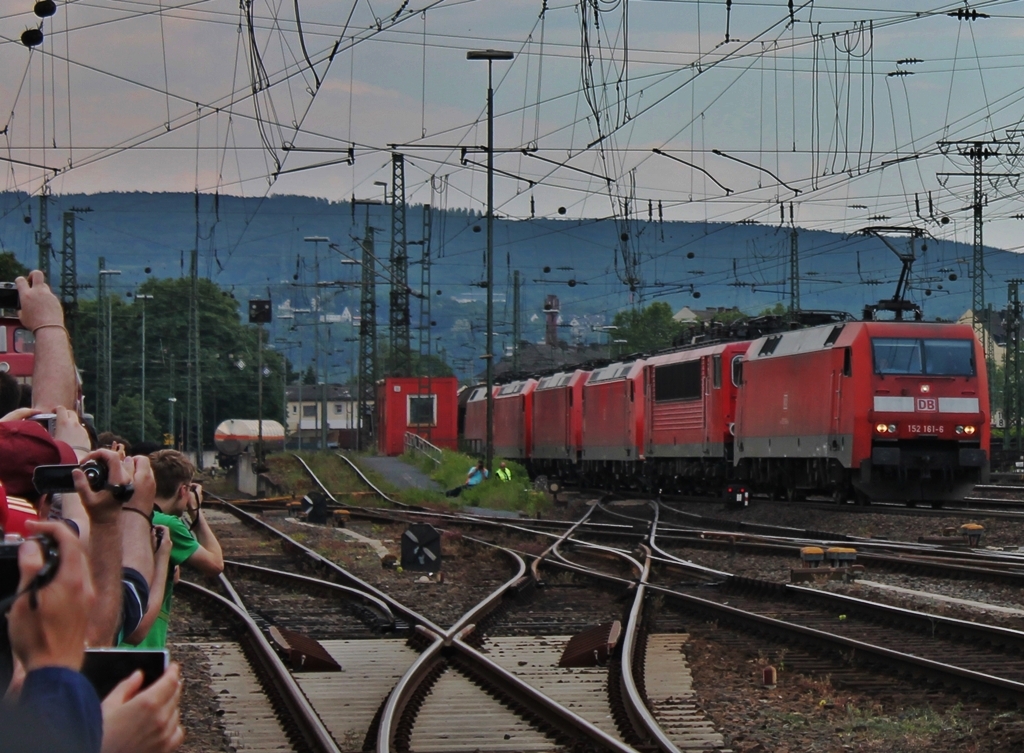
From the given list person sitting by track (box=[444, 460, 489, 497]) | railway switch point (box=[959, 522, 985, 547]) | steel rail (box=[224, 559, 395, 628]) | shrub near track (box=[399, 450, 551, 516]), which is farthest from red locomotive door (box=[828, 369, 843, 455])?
person sitting by track (box=[444, 460, 489, 497])

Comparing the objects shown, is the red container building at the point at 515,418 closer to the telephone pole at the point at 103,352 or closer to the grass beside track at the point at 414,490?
the grass beside track at the point at 414,490

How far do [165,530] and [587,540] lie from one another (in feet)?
64.5

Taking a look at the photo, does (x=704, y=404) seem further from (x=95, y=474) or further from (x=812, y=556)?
(x=95, y=474)

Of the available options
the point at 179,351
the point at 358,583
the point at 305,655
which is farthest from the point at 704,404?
the point at 179,351

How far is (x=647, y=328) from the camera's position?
120m

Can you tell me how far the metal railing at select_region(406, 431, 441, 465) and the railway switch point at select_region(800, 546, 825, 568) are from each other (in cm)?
2932

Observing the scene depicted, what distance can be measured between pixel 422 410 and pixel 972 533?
127 ft

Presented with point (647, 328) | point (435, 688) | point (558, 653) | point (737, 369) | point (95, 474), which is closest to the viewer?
point (95, 474)

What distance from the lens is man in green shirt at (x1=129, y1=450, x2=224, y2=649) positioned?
5934 mm

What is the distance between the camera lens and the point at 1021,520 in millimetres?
23609

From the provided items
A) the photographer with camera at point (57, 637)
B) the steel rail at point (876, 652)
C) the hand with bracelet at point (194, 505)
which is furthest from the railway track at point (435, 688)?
the photographer with camera at point (57, 637)

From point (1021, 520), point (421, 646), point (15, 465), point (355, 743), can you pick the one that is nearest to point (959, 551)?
point (1021, 520)

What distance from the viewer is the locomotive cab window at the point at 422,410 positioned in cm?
5836

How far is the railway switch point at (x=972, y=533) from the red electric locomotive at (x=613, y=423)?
55.5ft
